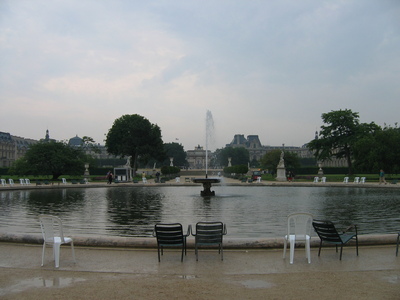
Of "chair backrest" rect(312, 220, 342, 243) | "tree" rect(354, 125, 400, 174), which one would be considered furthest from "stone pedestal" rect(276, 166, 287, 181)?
"chair backrest" rect(312, 220, 342, 243)

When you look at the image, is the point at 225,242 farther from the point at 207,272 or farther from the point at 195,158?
the point at 195,158

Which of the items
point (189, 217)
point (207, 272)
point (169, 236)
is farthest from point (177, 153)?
point (207, 272)

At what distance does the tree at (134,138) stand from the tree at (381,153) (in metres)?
37.0

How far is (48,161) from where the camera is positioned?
49.2 meters

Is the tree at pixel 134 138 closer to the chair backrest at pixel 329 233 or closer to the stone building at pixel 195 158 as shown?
the chair backrest at pixel 329 233

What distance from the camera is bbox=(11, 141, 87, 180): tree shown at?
160 feet

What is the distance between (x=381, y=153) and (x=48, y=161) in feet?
132

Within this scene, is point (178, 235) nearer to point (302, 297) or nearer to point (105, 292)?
point (105, 292)

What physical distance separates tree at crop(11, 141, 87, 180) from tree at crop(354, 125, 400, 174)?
118 ft

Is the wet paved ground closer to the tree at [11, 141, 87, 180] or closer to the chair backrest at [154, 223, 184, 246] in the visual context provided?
the chair backrest at [154, 223, 184, 246]

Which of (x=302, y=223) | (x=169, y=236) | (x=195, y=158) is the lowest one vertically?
(x=169, y=236)

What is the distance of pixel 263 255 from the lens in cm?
876

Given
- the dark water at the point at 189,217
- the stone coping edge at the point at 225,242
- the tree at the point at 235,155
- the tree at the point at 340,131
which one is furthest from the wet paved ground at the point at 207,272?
the tree at the point at 235,155

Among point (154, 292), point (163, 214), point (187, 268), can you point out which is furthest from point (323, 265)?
point (163, 214)
